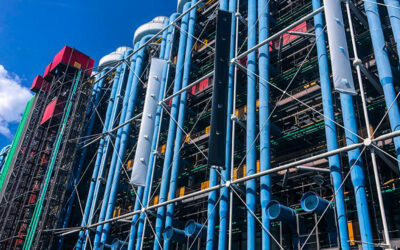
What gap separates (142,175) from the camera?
25094 millimetres

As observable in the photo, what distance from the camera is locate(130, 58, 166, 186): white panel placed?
82.0 feet

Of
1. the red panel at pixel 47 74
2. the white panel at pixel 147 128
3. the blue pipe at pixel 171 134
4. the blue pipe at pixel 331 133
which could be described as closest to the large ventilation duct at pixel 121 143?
the white panel at pixel 147 128

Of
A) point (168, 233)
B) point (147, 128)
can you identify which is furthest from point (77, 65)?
point (168, 233)

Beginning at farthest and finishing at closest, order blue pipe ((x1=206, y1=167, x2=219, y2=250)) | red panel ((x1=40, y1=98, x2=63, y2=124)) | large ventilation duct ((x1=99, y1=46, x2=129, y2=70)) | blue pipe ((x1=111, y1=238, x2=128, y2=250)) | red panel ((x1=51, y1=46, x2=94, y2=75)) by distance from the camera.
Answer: large ventilation duct ((x1=99, y1=46, x2=129, y2=70))
red panel ((x1=51, y1=46, x2=94, y2=75))
red panel ((x1=40, y1=98, x2=63, y2=124))
blue pipe ((x1=111, y1=238, x2=128, y2=250))
blue pipe ((x1=206, y1=167, x2=219, y2=250))

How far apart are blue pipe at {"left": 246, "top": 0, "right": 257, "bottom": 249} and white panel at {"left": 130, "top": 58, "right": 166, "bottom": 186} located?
793 cm

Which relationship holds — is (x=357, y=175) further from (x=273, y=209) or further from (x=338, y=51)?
(x=338, y=51)

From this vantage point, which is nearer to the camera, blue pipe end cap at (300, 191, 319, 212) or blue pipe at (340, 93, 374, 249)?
blue pipe at (340, 93, 374, 249)

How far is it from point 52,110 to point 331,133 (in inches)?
1122

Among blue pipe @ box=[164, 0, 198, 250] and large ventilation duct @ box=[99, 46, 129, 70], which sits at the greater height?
large ventilation duct @ box=[99, 46, 129, 70]

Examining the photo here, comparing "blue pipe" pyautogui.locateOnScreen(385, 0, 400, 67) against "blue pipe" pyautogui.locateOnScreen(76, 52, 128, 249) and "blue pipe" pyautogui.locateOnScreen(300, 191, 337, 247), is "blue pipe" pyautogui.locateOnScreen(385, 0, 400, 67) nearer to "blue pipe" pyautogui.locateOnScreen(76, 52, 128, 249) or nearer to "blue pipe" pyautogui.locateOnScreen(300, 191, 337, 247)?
"blue pipe" pyautogui.locateOnScreen(300, 191, 337, 247)

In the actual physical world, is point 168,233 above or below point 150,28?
below

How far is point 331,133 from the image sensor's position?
17031mm

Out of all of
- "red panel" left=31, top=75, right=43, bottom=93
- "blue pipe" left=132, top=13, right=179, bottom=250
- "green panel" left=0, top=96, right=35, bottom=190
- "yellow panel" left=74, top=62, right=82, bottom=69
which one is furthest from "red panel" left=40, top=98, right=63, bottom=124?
"blue pipe" left=132, top=13, right=179, bottom=250

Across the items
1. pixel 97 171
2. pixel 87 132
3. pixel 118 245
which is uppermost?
pixel 87 132
